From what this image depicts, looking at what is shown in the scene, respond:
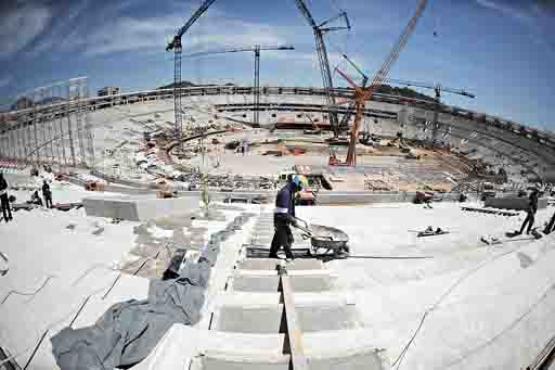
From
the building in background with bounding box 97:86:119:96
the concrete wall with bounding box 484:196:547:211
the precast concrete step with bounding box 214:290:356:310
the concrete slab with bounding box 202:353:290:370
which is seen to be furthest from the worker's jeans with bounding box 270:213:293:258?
the building in background with bounding box 97:86:119:96

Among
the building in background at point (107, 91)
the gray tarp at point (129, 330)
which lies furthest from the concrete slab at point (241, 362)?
the building in background at point (107, 91)

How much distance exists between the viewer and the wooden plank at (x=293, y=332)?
2680 millimetres

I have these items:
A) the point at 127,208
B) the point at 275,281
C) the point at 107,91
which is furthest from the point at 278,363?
the point at 107,91

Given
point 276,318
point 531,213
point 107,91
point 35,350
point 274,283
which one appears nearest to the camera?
point 35,350

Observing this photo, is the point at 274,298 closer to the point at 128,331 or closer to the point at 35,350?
the point at 128,331

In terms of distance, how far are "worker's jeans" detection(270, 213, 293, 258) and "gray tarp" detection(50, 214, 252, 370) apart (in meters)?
1.61

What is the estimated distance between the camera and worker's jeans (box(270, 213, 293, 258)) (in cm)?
522

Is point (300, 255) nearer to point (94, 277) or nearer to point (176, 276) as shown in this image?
point (176, 276)

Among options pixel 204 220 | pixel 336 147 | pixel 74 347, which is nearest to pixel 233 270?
pixel 74 347

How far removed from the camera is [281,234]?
5.25 metres

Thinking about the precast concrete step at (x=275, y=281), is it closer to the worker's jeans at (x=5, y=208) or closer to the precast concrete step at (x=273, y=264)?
the precast concrete step at (x=273, y=264)

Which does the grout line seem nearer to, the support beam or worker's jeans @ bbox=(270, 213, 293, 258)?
the support beam

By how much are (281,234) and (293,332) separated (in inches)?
91.1

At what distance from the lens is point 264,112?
64.4 meters
